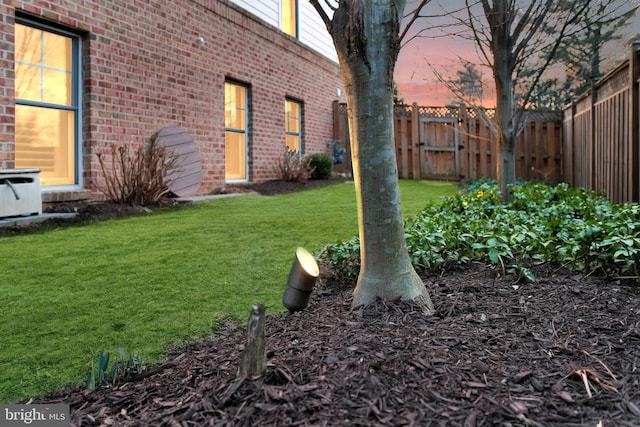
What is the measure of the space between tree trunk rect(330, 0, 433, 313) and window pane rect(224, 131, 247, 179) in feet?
30.7

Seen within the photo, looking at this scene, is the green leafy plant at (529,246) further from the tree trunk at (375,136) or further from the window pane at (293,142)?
the window pane at (293,142)

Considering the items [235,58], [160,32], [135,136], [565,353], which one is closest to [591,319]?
[565,353]

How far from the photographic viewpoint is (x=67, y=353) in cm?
244

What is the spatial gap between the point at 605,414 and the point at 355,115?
1485mm

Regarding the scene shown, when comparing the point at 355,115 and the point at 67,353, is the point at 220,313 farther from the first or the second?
the point at 355,115

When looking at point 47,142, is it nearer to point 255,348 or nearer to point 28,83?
point 28,83

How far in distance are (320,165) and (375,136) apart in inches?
478

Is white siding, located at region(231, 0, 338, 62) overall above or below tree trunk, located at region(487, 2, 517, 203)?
above

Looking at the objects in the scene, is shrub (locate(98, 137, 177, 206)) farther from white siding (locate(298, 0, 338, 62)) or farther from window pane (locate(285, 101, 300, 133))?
white siding (locate(298, 0, 338, 62))

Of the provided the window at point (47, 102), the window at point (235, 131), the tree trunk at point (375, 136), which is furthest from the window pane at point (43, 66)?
the tree trunk at point (375, 136)

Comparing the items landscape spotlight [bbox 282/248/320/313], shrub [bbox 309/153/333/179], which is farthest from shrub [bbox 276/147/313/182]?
landscape spotlight [bbox 282/248/320/313]

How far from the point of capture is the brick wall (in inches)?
285

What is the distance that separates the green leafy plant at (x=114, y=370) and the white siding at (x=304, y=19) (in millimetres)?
10728

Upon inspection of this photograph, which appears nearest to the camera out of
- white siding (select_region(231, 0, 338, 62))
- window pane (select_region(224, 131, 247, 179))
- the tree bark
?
the tree bark
